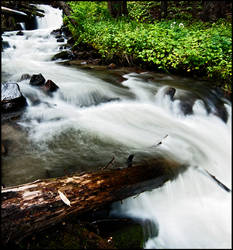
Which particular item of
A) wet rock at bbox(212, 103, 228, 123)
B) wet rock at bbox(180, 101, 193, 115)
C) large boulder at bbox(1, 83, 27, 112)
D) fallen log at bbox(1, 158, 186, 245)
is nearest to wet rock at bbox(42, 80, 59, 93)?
large boulder at bbox(1, 83, 27, 112)

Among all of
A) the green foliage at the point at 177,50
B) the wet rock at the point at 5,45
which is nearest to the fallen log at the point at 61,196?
the green foliage at the point at 177,50

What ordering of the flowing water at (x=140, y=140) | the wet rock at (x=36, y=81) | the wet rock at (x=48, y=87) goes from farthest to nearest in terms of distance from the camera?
the wet rock at (x=36, y=81)
the wet rock at (x=48, y=87)
the flowing water at (x=140, y=140)

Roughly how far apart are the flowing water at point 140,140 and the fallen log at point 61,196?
0.92 ft

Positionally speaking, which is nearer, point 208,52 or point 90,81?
point 208,52

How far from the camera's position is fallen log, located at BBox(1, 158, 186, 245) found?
169 cm

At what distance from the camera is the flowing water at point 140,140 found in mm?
2697

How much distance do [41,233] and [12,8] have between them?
15945mm

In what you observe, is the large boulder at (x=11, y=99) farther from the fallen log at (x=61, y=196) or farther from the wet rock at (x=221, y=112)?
the wet rock at (x=221, y=112)

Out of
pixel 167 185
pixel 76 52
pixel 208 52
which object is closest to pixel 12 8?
pixel 76 52

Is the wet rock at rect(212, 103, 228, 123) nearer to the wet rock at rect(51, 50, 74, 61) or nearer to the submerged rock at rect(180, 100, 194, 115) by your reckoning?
the submerged rock at rect(180, 100, 194, 115)

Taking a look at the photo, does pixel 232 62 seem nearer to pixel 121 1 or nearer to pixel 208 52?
pixel 208 52

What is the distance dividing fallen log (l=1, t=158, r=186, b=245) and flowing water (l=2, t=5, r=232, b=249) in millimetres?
281

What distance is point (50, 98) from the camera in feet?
16.0

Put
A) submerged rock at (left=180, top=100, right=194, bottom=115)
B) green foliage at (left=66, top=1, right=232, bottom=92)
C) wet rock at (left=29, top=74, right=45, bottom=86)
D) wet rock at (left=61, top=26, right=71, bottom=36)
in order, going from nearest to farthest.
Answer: submerged rock at (left=180, top=100, right=194, bottom=115) → wet rock at (left=29, top=74, right=45, bottom=86) → green foliage at (left=66, top=1, right=232, bottom=92) → wet rock at (left=61, top=26, right=71, bottom=36)
